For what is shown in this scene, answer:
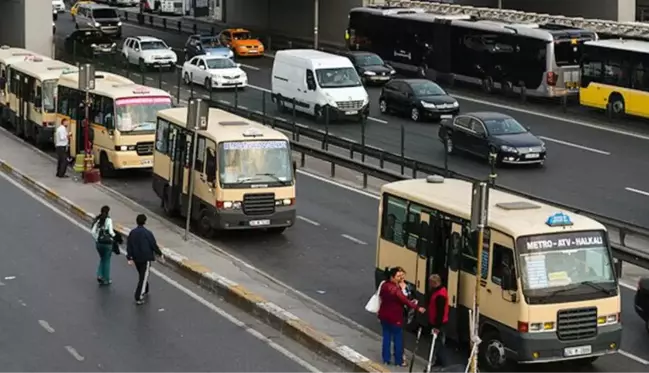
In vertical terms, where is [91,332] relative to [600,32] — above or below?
below

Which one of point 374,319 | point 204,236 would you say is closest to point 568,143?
point 204,236

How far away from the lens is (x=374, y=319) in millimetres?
18766

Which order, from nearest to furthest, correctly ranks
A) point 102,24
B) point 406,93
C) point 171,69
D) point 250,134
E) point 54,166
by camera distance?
point 250,134 → point 54,166 → point 406,93 → point 171,69 → point 102,24

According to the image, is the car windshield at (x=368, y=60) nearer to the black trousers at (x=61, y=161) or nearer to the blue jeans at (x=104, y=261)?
the black trousers at (x=61, y=161)

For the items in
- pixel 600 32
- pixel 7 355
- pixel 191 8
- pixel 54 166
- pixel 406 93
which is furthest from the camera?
pixel 191 8

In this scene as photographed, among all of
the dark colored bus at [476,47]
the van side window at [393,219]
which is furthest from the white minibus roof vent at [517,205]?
the dark colored bus at [476,47]

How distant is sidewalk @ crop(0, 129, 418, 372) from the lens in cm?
1675

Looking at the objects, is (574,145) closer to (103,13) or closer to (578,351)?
(578,351)

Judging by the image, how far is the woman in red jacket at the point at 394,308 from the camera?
15.5 m

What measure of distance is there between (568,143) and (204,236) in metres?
16.9

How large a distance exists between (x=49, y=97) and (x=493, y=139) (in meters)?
12.5

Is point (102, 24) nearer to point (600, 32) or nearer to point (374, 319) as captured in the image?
point (600, 32)

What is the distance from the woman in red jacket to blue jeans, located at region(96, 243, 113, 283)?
5.98 metres

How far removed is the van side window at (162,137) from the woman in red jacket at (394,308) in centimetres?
1181
